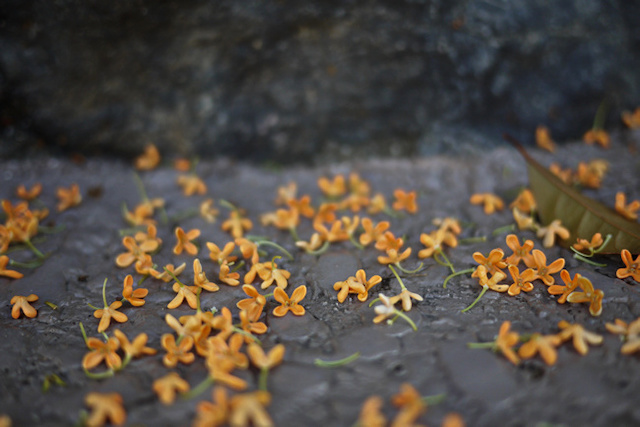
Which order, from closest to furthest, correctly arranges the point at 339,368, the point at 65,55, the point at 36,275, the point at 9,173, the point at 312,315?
the point at 339,368 < the point at 312,315 < the point at 36,275 < the point at 65,55 < the point at 9,173

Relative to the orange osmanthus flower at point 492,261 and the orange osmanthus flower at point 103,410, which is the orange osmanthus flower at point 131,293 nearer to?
the orange osmanthus flower at point 103,410

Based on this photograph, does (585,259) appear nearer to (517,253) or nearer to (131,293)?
(517,253)

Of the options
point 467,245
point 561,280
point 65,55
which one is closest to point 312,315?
point 467,245

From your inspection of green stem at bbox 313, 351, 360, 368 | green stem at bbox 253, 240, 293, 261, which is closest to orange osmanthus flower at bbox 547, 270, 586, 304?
green stem at bbox 313, 351, 360, 368

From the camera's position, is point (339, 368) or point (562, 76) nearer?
point (339, 368)

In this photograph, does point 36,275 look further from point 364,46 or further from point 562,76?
point 562,76

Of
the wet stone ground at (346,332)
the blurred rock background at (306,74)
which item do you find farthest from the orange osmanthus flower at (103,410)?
the blurred rock background at (306,74)
